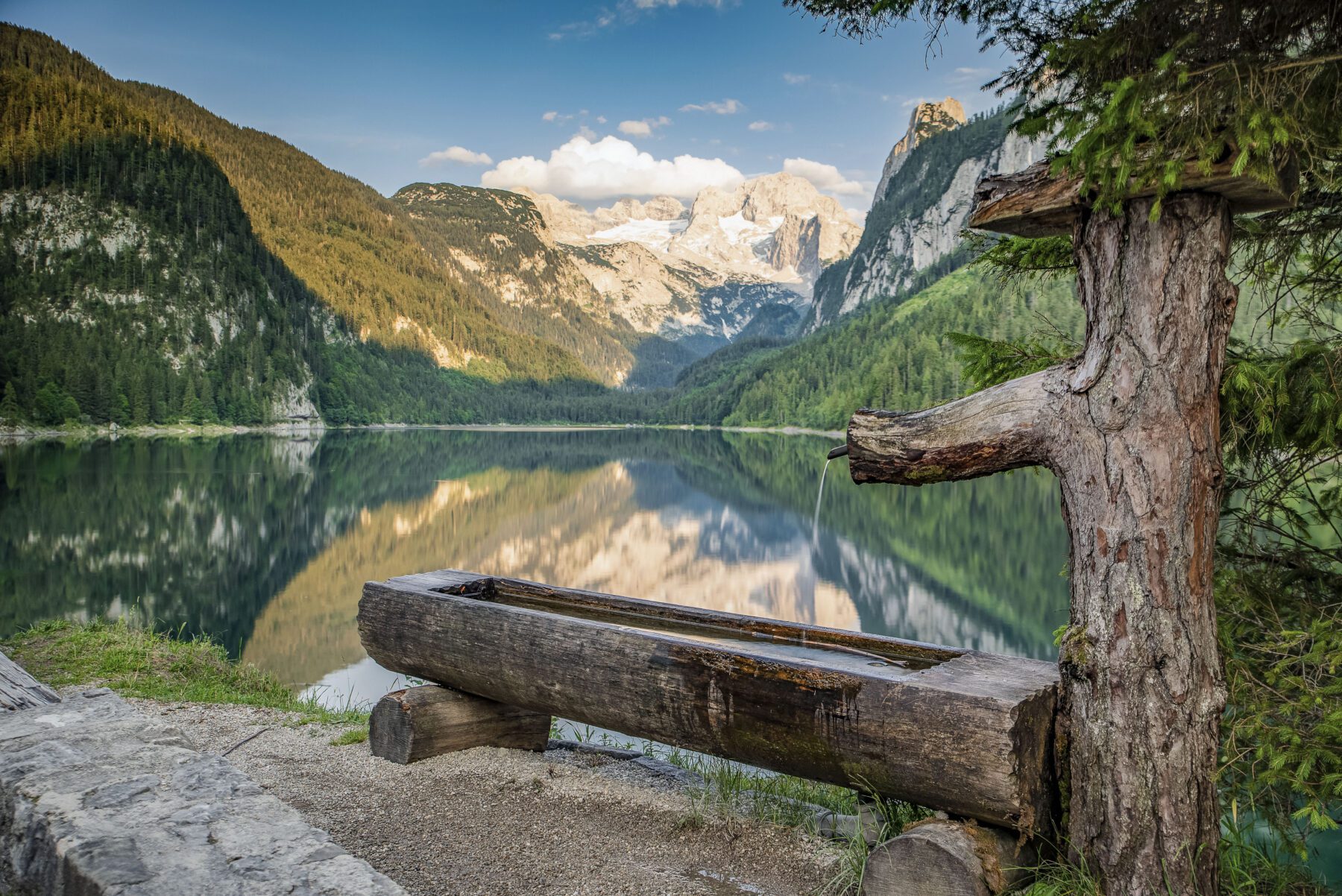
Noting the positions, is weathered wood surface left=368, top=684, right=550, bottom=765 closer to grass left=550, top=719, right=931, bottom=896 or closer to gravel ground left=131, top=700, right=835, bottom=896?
gravel ground left=131, top=700, right=835, bottom=896


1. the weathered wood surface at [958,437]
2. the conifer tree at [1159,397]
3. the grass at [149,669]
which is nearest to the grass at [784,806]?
the conifer tree at [1159,397]

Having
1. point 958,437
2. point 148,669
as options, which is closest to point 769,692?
point 958,437

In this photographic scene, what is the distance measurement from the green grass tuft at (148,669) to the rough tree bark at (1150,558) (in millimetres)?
6184

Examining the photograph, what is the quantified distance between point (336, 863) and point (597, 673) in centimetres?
193

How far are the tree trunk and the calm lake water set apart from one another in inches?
397

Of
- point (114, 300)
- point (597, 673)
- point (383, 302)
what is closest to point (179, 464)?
point (597, 673)

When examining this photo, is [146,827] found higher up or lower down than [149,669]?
higher up

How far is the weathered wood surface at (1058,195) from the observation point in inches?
140

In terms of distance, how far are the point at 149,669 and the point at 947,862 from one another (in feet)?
29.8

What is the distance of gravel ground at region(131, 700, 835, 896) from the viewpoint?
4477mm

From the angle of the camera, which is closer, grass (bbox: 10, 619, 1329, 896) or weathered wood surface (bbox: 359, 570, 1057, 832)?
weathered wood surface (bbox: 359, 570, 1057, 832)

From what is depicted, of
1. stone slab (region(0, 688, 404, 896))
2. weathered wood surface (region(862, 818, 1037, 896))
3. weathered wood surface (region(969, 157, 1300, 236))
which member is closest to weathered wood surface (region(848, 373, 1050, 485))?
weathered wood surface (region(969, 157, 1300, 236))

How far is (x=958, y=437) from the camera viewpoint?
13.9 feet

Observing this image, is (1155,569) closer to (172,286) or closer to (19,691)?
(19,691)
